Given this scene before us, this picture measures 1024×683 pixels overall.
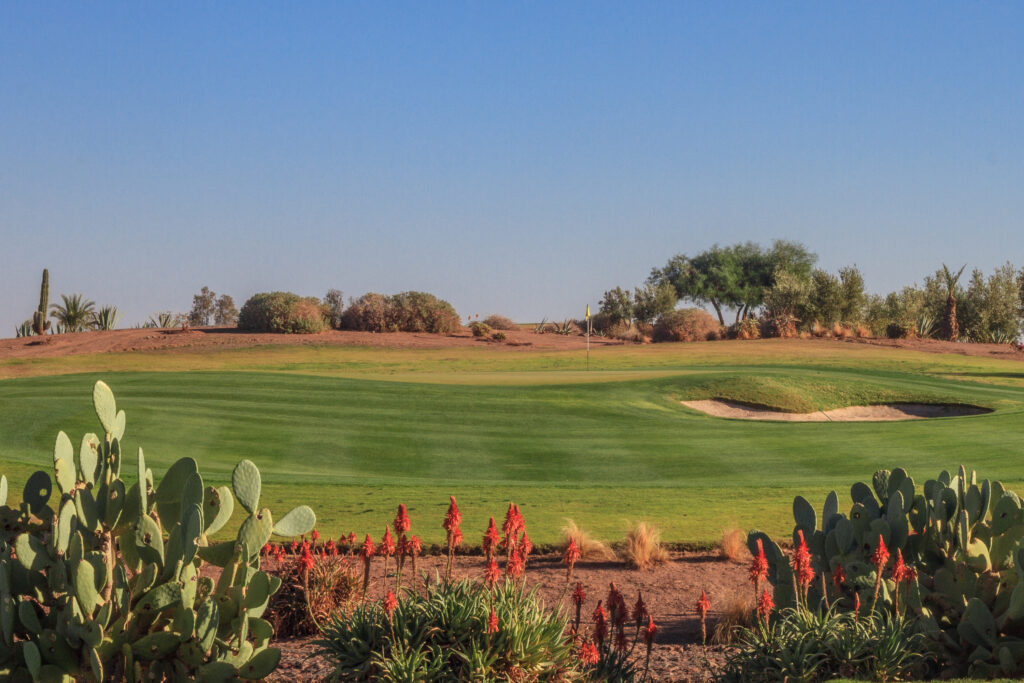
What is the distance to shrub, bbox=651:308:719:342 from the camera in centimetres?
5395

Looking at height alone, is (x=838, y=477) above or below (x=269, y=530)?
below

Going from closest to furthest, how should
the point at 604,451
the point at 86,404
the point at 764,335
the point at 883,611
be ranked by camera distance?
1. the point at 883,611
2. the point at 604,451
3. the point at 86,404
4. the point at 764,335

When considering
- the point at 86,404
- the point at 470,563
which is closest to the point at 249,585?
the point at 470,563

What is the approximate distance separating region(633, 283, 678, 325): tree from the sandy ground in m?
57.2

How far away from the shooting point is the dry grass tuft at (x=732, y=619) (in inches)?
326

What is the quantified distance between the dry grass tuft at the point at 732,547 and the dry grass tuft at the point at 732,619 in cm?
294

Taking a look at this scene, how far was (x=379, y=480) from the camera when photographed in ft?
52.2

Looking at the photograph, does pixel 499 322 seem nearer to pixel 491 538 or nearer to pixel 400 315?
pixel 400 315

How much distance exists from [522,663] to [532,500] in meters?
8.17

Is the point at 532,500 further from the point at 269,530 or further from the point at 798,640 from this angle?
the point at 269,530

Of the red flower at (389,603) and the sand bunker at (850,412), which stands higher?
the red flower at (389,603)

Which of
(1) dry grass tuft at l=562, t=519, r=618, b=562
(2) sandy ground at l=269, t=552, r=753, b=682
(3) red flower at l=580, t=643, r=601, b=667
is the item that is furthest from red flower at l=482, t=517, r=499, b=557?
(1) dry grass tuft at l=562, t=519, r=618, b=562

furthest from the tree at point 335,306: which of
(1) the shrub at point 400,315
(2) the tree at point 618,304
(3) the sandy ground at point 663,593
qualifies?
(3) the sandy ground at point 663,593

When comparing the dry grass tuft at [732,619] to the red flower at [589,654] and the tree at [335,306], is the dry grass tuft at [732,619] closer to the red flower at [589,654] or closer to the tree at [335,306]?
the red flower at [589,654]
